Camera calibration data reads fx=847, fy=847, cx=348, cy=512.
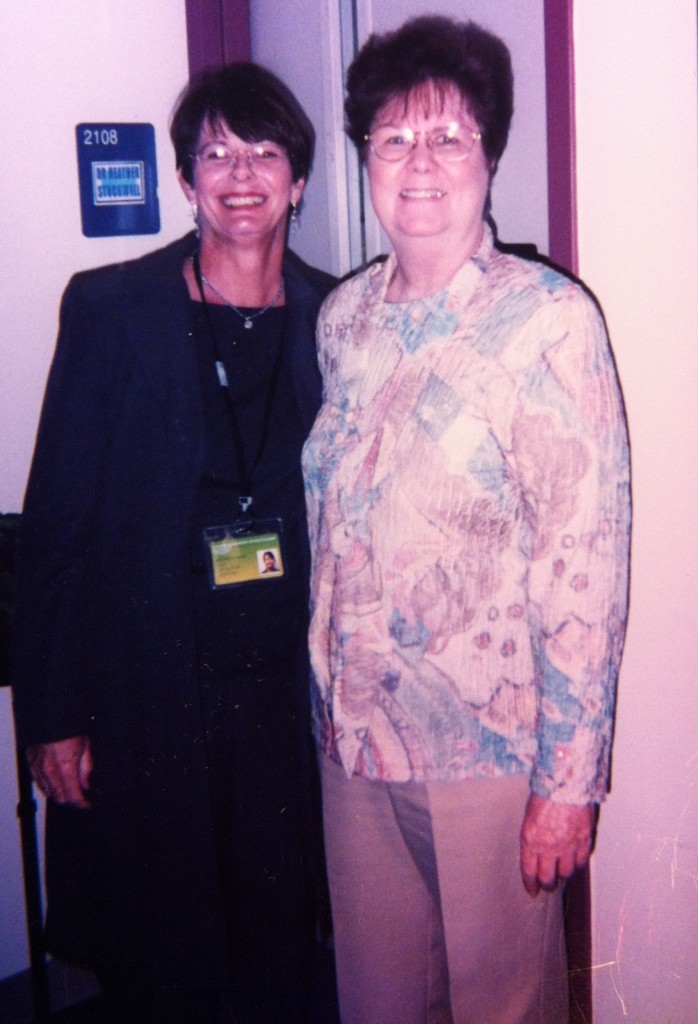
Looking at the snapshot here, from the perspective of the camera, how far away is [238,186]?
5.27 ft

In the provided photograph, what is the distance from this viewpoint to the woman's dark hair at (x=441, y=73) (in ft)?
4.23

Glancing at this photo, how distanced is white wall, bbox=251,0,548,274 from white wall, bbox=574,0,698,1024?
0.39 ft

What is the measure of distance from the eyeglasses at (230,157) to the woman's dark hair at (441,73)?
0.32 m

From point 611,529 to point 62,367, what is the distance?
1007 millimetres

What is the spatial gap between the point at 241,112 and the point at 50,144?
1.91 ft

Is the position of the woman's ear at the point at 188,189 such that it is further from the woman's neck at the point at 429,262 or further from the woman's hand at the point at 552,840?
the woman's hand at the point at 552,840

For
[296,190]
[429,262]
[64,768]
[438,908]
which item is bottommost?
[438,908]

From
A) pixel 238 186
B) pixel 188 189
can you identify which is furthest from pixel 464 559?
pixel 188 189

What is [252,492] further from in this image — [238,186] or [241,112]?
[241,112]

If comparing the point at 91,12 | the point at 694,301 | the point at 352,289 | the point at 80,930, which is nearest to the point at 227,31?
the point at 91,12

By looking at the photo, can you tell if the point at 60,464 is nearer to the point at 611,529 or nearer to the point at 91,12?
the point at 611,529

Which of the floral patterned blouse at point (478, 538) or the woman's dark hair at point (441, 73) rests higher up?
the woman's dark hair at point (441, 73)

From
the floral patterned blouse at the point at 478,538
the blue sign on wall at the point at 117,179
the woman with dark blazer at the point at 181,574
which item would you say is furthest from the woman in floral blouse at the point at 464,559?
the blue sign on wall at the point at 117,179

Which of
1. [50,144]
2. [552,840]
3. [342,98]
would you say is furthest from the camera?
[342,98]
